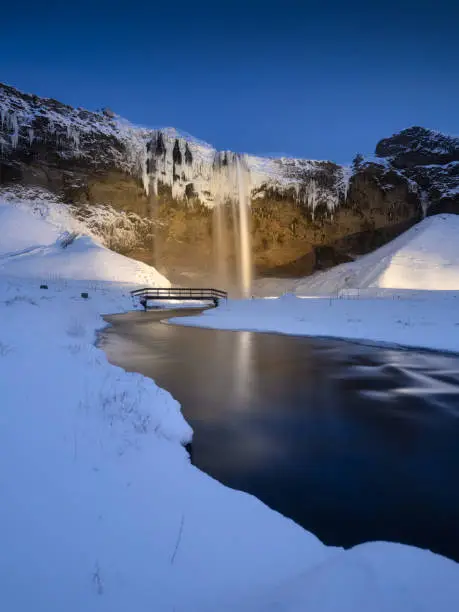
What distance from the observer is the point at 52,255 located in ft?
140

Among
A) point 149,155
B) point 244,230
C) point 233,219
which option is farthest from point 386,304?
point 149,155

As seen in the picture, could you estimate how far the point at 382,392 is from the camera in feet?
27.4

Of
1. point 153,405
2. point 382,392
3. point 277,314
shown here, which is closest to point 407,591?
point 153,405

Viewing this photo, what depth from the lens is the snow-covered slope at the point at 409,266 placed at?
43.1m

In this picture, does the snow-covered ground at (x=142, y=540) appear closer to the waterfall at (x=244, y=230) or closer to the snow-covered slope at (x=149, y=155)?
the snow-covered slope at (x=149, y=155)

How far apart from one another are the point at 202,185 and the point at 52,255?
76.8 ft

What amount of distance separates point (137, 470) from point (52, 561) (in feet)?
4.79

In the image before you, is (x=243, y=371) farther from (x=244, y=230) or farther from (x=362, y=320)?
(x=244, y=230)

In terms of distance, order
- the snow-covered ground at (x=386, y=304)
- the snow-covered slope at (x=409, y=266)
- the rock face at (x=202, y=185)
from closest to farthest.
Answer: the snow-covered ground at (x=386, y=304) < the snow-covered slope at (x=409, y=266) < the rock face at (x=202, y=185)

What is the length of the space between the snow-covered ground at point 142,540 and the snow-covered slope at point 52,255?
3872 cm

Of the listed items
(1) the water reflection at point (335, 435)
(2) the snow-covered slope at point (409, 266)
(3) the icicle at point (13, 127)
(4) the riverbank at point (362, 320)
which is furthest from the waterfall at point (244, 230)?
(1) the water reflection at point (335, 435)

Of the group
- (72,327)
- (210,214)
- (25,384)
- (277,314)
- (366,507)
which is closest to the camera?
(366,507)

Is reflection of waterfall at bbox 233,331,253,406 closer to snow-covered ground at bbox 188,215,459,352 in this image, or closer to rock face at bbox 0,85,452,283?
snow-covered ground at bbox 188,215,459,352

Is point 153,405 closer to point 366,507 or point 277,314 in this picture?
point 366,507
